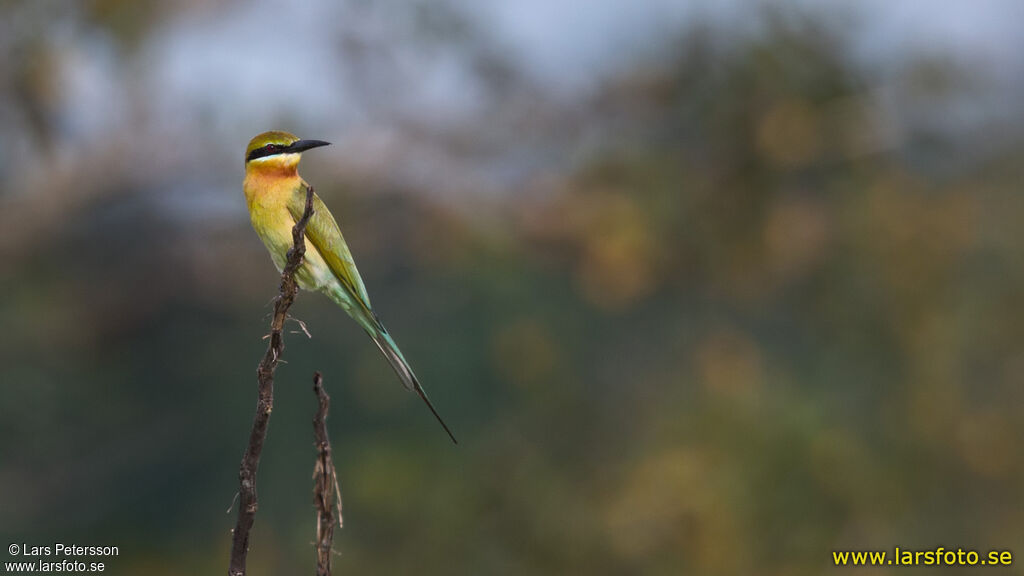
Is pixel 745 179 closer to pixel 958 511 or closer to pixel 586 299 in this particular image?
pixel 586 299

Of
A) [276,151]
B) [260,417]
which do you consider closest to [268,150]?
[276,151]

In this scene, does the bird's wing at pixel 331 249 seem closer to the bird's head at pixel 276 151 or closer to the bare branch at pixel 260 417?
the bird's head at pixel 276 151

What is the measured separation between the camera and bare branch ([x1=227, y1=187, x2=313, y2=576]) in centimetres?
109

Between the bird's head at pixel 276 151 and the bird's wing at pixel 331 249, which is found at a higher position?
the bird's head at pixel 276 151

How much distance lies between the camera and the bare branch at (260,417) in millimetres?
1088

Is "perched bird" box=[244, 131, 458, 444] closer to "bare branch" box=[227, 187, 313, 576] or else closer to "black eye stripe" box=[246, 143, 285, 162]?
"black eye stripe" box=[246, 143, 285, 162]

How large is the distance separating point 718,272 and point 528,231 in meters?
1.15

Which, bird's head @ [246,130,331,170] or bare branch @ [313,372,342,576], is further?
bird's head @ [246,130,331,170]

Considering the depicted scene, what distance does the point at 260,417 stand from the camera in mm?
1153

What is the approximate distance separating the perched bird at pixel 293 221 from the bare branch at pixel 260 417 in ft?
1.60

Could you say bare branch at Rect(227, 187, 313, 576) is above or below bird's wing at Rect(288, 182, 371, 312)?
below

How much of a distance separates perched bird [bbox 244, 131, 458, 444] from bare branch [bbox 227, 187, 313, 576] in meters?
0.49


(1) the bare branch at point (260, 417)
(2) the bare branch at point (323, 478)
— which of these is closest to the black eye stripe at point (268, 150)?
(1) the bare branch at point (260, 417)

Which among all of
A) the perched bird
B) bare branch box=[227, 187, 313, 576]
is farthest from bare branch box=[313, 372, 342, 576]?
the perched bird
